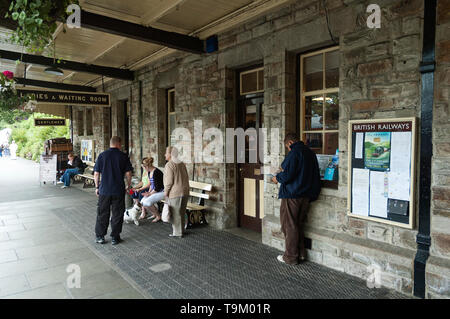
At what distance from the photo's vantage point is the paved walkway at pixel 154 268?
3.43 m

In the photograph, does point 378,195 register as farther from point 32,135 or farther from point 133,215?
point 32,135

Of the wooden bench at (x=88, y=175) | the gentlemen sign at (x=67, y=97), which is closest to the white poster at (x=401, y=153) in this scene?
the gentlemen sign at (x=67, y=97)

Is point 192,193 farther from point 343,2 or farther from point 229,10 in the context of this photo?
point 343,2

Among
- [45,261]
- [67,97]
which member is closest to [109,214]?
[45,261]

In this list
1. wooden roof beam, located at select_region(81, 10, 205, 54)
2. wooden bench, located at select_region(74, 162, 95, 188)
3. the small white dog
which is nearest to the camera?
wooden roof beam, located at select_region(81, 10, 205, 54)

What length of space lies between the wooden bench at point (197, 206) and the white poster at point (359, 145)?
3036 mm

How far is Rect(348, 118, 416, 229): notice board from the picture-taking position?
11.0 feet

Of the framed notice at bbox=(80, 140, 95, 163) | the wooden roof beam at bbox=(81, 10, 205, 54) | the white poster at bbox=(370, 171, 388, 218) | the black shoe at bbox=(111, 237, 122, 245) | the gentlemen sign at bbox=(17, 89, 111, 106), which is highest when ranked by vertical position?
the wooden roof beam at bbox=(81, 10, 205, 54)

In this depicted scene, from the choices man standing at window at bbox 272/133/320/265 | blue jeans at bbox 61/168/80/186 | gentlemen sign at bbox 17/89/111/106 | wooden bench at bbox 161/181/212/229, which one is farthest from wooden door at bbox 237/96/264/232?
blue jeans at bbox 61/168/80/186

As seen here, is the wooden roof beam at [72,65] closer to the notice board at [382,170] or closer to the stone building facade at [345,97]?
the stone building facade at [345,97]

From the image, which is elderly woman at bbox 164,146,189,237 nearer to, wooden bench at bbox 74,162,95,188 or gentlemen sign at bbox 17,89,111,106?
gentlemen sign at bbox 17,89,111,106

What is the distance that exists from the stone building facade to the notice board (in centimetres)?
11
